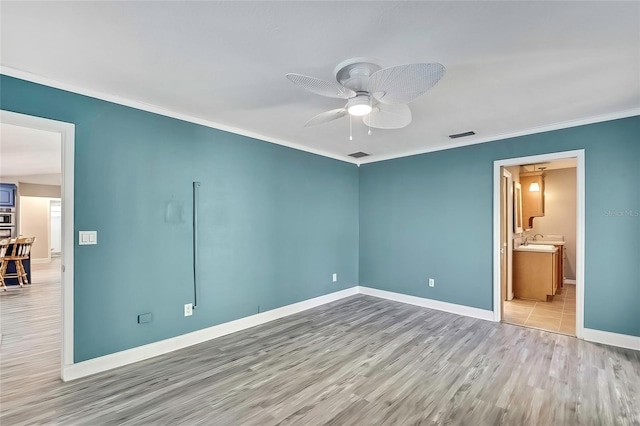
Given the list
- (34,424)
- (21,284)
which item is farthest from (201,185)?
(21,284)

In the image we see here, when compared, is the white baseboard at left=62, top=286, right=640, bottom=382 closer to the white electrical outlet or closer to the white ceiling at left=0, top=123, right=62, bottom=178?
the white electrical outlet

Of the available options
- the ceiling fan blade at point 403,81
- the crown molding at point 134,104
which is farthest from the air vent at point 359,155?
the ceiling fan blade at point 403,81

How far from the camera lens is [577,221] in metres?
3.63

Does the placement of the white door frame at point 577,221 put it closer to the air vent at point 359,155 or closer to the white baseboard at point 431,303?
the white baseboard at point 431,303

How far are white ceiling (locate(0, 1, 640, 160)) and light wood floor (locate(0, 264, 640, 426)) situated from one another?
258 cm

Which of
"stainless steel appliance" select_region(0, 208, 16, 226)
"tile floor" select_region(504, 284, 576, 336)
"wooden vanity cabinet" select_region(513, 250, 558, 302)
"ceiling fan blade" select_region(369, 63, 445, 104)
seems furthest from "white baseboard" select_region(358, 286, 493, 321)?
"stainless steel appliance" select_region(0, 208, 16, 226)

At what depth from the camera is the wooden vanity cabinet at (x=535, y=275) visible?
16.6 ft

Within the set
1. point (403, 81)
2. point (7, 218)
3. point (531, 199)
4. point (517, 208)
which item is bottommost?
point (7, 218)

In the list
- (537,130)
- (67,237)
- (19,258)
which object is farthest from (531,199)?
(19,258)

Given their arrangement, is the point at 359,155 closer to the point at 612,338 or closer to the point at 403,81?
the point at 403,81

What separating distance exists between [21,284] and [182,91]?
680 cm

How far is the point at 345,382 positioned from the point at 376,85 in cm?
242

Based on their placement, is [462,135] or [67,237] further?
[462,135]

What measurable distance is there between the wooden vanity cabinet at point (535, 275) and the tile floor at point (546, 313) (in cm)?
16
